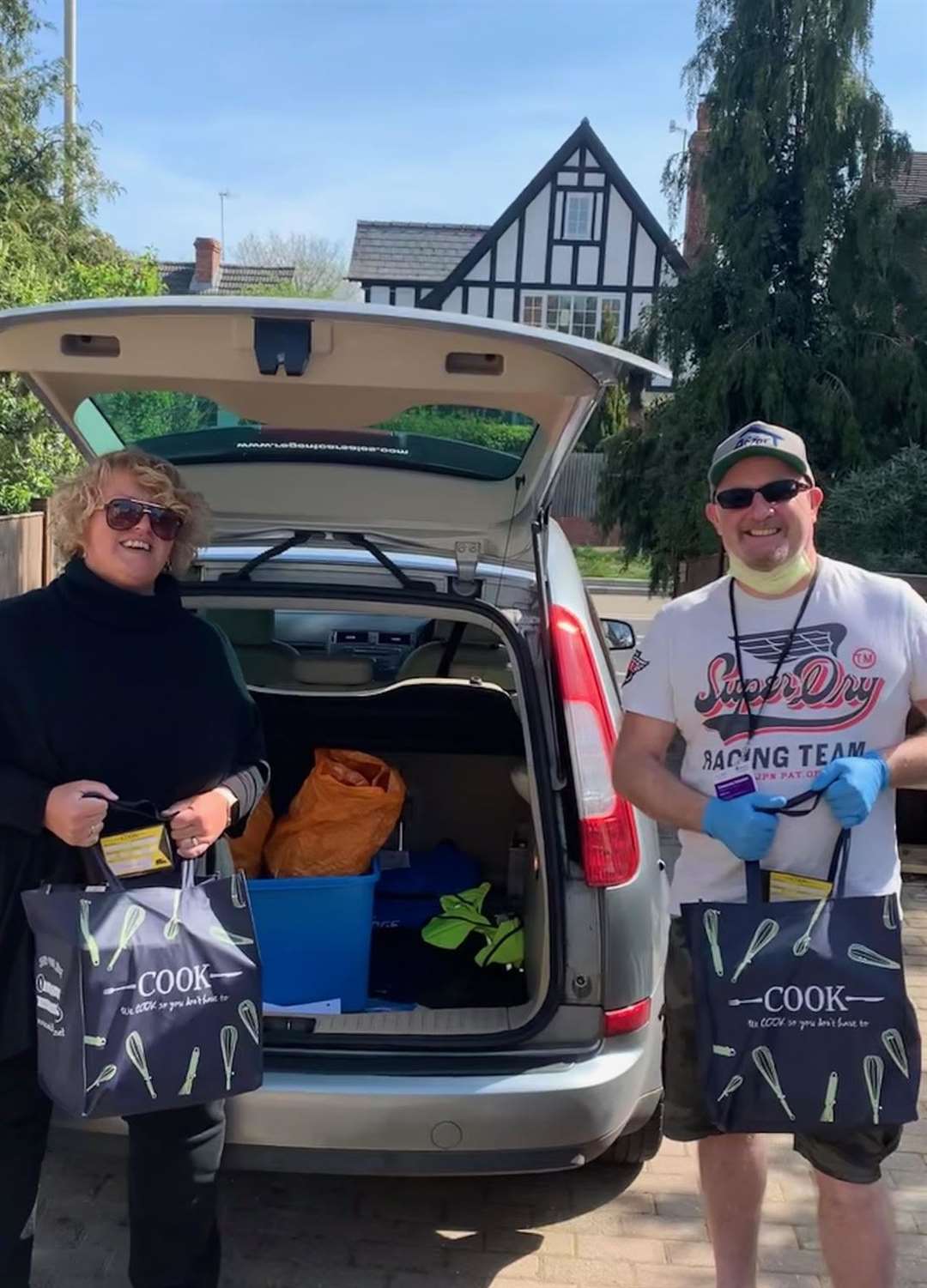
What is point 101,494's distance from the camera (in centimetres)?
217

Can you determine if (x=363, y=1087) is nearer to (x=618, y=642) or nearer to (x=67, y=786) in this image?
(x=67, y=786)

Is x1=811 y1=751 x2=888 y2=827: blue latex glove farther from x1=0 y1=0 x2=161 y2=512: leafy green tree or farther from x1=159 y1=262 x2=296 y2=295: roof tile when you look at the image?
x1=159 y1=262 x2=296 y2=295: roof tile

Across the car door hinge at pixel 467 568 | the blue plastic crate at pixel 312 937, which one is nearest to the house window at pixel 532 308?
the car door hinge at pixel 467 568

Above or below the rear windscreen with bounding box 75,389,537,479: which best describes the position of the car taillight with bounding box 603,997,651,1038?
below

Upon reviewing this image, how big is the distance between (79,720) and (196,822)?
278 mm

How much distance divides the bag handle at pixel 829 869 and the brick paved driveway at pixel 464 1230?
112 cm

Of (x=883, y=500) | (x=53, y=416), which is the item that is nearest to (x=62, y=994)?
(x=53, y=416)

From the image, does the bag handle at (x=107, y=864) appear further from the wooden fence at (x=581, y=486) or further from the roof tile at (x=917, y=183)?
the roof tile at (x=917, y=183)

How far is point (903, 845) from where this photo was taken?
5.76 meters

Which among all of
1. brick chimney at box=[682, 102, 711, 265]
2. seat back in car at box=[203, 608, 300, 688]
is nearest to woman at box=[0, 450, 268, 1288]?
seat back in car at box=[203, 608, 300, 688]

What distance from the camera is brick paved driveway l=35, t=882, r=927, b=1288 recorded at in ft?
8.36

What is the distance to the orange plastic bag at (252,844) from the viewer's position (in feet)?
10.9

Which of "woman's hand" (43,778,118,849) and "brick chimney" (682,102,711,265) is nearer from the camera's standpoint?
"woman's hand" (43,778,118,849)

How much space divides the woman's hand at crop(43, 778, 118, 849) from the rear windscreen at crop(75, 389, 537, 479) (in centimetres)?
126
